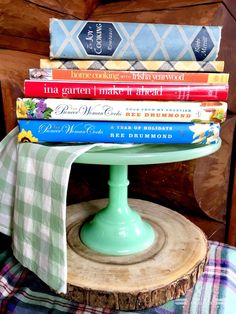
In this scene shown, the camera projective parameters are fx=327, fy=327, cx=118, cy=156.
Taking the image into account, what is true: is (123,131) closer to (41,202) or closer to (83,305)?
(41,202)

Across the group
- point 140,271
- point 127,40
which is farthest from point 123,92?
point 140,271

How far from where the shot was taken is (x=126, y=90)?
1.97 feet

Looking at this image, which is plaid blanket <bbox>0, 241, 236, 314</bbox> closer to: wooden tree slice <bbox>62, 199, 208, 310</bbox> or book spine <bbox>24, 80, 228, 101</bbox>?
wooden tree slice <bbox>62, 199, 208, 310</bbox>

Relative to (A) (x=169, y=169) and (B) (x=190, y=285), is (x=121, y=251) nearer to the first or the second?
(B) (x=190, y=285)

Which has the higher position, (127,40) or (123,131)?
(127,40)

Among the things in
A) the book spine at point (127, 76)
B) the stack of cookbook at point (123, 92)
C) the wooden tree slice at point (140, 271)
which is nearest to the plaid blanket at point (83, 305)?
the wooden tree slice at point (140, 271)

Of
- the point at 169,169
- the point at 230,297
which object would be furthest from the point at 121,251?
the point at 169,169

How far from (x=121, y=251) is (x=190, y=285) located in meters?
0.16

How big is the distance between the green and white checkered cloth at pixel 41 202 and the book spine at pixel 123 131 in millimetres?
22

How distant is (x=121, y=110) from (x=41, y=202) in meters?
0.22

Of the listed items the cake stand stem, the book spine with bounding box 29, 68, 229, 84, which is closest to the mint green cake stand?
the cake stand stem

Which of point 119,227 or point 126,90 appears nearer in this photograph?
point 126,90

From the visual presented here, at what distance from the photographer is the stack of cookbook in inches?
23.3

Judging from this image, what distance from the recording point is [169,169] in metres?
1.01
